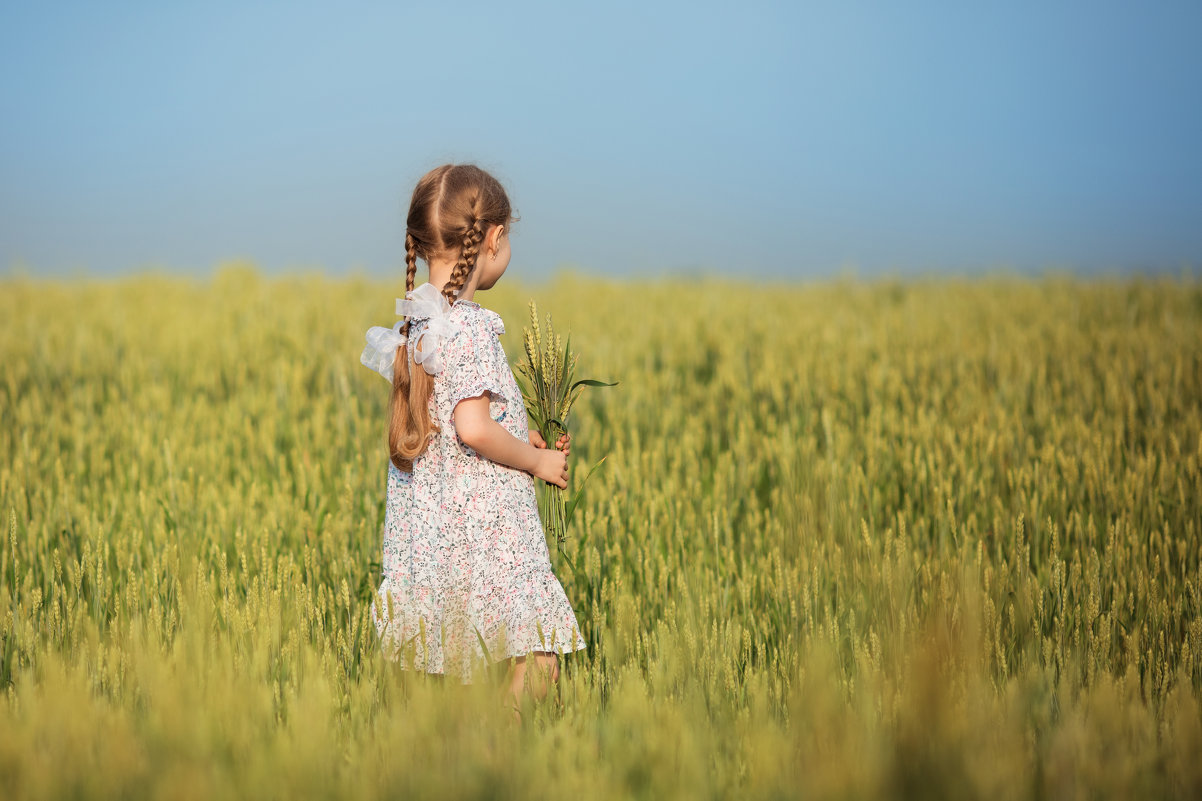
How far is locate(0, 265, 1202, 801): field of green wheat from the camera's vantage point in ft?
5.33

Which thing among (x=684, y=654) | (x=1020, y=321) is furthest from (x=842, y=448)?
(x=1020, y=321)

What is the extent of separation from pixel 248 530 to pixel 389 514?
122 centimetres

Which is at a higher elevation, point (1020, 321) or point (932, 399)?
point (1020, 321)

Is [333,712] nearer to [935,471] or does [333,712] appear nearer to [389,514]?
[389,514]

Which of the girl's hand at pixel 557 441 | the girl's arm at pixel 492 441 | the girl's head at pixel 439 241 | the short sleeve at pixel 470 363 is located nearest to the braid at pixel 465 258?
the girl's head at pixel 439 241

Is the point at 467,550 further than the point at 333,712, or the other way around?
the point at 467,550

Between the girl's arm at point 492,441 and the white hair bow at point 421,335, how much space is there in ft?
0.46

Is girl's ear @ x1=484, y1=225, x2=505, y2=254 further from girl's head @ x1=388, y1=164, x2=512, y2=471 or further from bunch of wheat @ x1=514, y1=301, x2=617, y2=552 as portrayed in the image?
bunch of wheat @ x1=514, y1=301, x2=617, y2=552

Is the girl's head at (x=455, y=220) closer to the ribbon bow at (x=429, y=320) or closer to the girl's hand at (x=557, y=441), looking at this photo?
the ribbon bow at (x=429, y=320)

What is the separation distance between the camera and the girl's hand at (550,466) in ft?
7.64

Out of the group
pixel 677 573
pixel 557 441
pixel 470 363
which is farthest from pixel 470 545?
pixel 677 573

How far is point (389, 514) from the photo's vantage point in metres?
2.50

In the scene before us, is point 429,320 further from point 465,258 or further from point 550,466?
point 550,466

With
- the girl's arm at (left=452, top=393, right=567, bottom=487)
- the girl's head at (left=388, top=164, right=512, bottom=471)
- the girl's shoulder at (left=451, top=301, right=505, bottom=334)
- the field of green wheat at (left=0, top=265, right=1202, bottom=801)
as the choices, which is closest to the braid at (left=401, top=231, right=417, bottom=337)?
the girl's head at (left=388, top=164, right=512, bottom=471)
